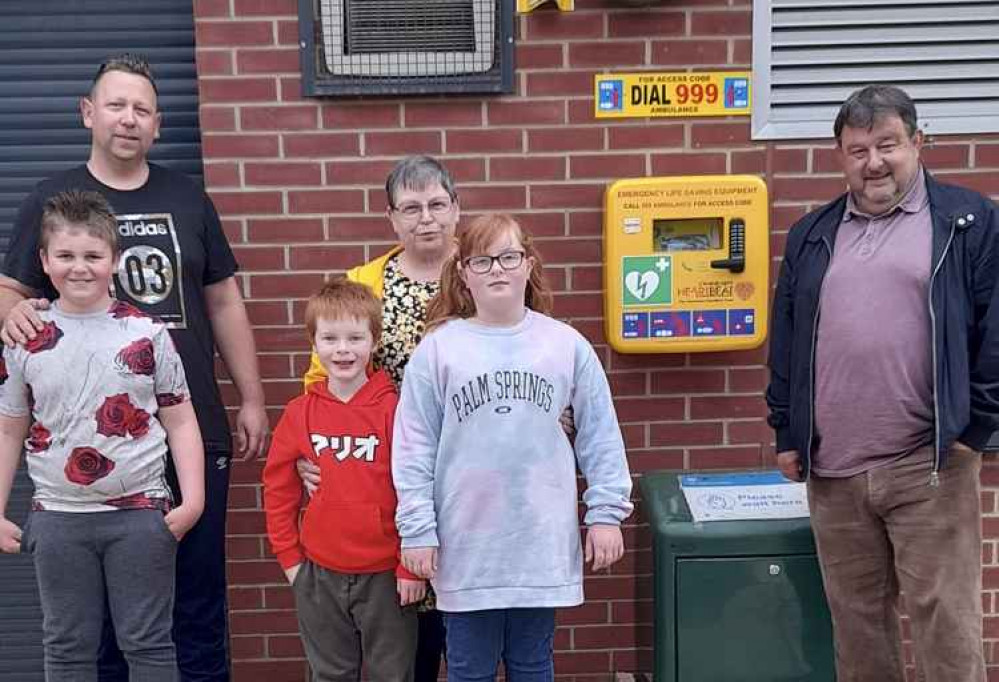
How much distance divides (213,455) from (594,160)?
1.52m

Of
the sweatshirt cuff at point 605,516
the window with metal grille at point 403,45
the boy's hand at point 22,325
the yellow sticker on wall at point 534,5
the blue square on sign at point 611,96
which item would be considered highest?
the yellow sticker on wall at point 534,5

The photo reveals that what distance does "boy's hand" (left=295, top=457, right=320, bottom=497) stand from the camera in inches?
107

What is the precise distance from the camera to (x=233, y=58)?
3.42m

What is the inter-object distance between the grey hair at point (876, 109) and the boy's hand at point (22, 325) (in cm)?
212

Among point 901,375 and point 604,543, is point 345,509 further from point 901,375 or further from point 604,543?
point 901,375

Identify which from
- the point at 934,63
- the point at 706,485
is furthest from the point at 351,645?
the point at 934,63

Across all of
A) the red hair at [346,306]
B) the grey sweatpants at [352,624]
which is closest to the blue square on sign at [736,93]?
the red hair at [346,306]

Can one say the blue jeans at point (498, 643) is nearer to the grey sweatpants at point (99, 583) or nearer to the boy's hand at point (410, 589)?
the boy's hand at point (410, 589)

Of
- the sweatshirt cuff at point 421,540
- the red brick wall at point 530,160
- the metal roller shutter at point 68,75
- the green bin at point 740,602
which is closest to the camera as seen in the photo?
the sweatshirt cuff at point 421,540

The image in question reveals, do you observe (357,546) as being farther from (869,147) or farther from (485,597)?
(869,147)

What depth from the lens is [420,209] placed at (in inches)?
110

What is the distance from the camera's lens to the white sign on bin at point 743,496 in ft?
10.3

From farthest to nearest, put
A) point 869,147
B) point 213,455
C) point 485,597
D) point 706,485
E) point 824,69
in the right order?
1. point 824,69
2. point 706,485
3. point 213,455
4. point 869,147
5. point 485,597

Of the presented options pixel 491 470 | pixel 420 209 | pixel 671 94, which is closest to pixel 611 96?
pixel 671 94
